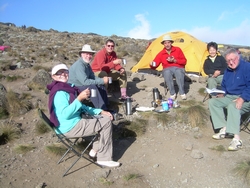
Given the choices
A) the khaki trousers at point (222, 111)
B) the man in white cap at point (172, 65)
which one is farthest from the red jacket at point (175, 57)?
the khaki trousers at point (222, 111)

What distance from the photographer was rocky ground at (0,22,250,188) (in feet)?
13.1

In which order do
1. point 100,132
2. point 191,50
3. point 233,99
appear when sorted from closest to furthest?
1. point 100,132
2. point 233,99
3. point 191,50

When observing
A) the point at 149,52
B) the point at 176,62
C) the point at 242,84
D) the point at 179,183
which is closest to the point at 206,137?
the point at 242,84

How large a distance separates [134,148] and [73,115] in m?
1.67

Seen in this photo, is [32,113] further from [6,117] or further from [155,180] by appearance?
[155,180]

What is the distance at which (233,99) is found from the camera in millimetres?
5242

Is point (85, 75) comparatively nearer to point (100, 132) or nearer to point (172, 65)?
point (100, 132)

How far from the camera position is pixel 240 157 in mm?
4512

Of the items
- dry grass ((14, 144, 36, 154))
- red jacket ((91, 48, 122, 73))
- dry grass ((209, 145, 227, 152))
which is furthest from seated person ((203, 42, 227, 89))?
dry grass ((14, 144, 36, 154))

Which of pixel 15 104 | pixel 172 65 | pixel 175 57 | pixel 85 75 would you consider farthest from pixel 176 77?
pixel 15 104

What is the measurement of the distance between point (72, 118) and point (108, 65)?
322 centimetres

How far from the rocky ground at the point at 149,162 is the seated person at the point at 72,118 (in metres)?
0.34

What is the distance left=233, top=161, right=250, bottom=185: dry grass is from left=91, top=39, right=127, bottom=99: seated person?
12.9 feet

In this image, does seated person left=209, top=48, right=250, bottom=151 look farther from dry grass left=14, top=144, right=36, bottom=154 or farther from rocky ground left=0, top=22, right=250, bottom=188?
dry grass left=14, top=144, right=36, bottom=154
